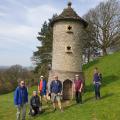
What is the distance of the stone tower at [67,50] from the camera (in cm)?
2185

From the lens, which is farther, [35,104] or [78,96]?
[78,96]

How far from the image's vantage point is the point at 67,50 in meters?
22.1

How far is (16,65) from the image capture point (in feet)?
254

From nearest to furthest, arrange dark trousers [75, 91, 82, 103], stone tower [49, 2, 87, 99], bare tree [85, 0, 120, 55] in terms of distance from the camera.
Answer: dark trousers [75, 91, 82, 103] < stone tower [49, 2, 87, 99] < bare tree [85, 0, 120, 55]

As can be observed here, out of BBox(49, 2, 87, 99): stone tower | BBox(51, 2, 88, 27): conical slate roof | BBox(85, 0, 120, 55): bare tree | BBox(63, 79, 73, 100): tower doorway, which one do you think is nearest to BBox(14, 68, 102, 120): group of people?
BBox(63, 79, 73, 100): tower doorway

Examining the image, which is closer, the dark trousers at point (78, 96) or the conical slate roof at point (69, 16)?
the dark trousers at point (78, 96)

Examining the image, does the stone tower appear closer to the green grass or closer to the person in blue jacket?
the green grass

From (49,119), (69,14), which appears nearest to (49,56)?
(69,14)

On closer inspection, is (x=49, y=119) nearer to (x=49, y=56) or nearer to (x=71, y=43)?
(x=71, y=43)

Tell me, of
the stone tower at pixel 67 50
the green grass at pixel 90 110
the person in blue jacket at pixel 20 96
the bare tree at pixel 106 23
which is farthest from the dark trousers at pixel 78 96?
the bare tree at pixel 106 23

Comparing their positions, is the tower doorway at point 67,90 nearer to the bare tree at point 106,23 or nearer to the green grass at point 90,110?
the green grass at point 90,110

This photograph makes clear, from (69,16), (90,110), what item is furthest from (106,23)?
(90,110)

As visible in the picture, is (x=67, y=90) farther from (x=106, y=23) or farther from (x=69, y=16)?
(x=106, y=23)

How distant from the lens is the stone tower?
21853 mm
